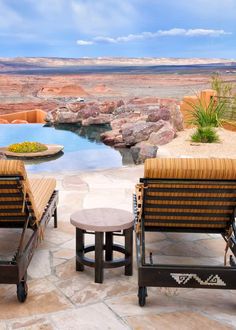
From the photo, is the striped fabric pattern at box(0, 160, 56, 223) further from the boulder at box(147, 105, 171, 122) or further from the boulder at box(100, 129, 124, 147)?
the boulder at box(147, 105, 171, 122)

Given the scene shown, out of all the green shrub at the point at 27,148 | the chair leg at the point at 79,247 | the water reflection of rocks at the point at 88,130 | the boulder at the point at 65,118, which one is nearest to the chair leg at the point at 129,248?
the chair leg at the point at 79,247

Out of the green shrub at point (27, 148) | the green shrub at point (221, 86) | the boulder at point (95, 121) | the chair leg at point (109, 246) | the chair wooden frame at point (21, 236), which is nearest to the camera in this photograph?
the chair wooden frame at point (21, 236)

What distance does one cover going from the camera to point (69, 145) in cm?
1171

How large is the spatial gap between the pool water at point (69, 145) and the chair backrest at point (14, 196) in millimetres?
4830

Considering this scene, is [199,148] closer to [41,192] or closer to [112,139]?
[112,139]

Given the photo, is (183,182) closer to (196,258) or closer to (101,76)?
(196,258)

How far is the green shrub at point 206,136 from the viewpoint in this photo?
33.9 ft

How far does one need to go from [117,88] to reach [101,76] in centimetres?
265

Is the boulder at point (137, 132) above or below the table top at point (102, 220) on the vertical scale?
below

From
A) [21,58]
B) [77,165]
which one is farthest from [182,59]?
[77,165]

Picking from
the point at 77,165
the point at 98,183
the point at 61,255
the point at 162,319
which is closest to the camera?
the point at 162,319

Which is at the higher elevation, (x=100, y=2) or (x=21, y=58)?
(x=100, y=2)

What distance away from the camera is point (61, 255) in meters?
3.42

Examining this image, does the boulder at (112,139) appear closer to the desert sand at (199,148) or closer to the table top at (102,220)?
the desert sand at (199,148)
